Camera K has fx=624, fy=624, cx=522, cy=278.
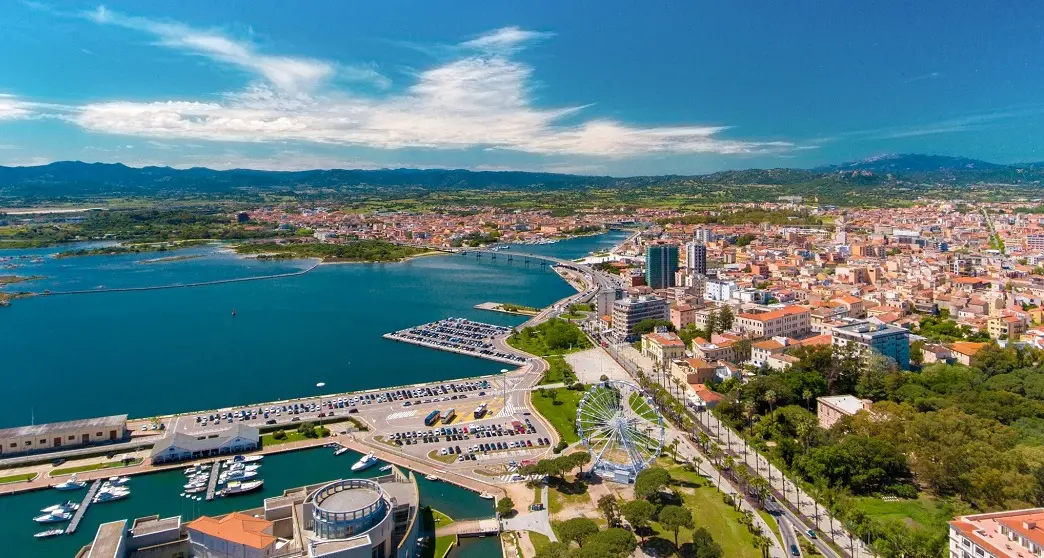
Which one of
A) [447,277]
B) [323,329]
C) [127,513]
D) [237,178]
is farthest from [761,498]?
[237,178]

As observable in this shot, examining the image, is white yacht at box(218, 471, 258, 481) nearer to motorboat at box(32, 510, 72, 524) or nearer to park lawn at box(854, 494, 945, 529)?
motorboat at box(32, 510, 72, 524)

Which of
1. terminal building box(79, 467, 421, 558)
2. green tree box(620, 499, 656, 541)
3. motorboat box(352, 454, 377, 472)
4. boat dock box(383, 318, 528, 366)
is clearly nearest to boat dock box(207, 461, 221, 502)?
terminal building box(79, 467, 421, 558)

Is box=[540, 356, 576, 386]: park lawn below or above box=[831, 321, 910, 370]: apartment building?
below

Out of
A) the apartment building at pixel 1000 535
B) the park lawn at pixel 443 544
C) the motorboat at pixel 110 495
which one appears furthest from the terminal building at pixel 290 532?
the apartment building at pixel 1000 535

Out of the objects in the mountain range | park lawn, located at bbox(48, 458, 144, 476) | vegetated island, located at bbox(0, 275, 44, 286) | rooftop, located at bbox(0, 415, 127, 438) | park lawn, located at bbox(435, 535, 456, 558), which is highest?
the mountain range

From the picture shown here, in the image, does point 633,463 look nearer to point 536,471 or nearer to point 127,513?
point 536,471

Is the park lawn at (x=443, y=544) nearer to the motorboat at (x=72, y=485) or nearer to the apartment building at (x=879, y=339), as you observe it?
the motorboat at (x=72, y=485)
